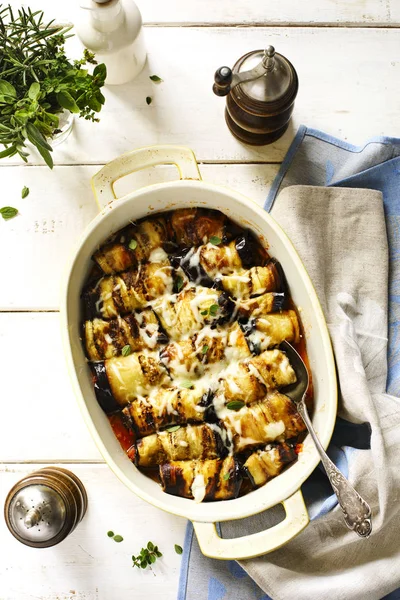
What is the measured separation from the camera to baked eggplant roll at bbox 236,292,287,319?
185cm

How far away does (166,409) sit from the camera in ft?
6.03

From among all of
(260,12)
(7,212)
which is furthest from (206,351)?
(260,12)

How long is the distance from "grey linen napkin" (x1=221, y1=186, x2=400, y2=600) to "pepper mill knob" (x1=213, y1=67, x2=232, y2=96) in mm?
414

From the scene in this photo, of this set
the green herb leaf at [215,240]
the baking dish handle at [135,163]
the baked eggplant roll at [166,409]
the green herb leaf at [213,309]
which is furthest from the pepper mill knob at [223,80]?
the baked eggplant roll at [166,409]

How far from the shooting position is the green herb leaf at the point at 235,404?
1.83 meters

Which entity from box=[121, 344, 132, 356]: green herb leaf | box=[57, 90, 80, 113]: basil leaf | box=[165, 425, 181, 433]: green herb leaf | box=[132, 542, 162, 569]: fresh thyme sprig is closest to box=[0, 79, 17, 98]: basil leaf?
box=[57, 90, 80, 113]: basil leaf

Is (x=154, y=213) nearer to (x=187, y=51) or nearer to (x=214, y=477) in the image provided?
(x=187, y=51)

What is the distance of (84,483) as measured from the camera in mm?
2061

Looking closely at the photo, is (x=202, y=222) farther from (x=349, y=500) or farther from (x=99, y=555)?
(x=99, y=555)

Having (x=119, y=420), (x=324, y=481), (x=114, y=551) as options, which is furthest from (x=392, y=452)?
(x=114, y=551)

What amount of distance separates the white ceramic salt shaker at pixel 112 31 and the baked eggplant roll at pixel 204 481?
1.40 m

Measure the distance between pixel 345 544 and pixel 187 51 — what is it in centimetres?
187

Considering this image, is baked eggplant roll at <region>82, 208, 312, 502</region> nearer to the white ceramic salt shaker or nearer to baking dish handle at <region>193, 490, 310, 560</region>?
baking dish handle at <region>193, 490, 310, 560</region>

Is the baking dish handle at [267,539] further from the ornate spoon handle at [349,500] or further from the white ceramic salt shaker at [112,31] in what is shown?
the white ceramic salt shaker at [112,31]
